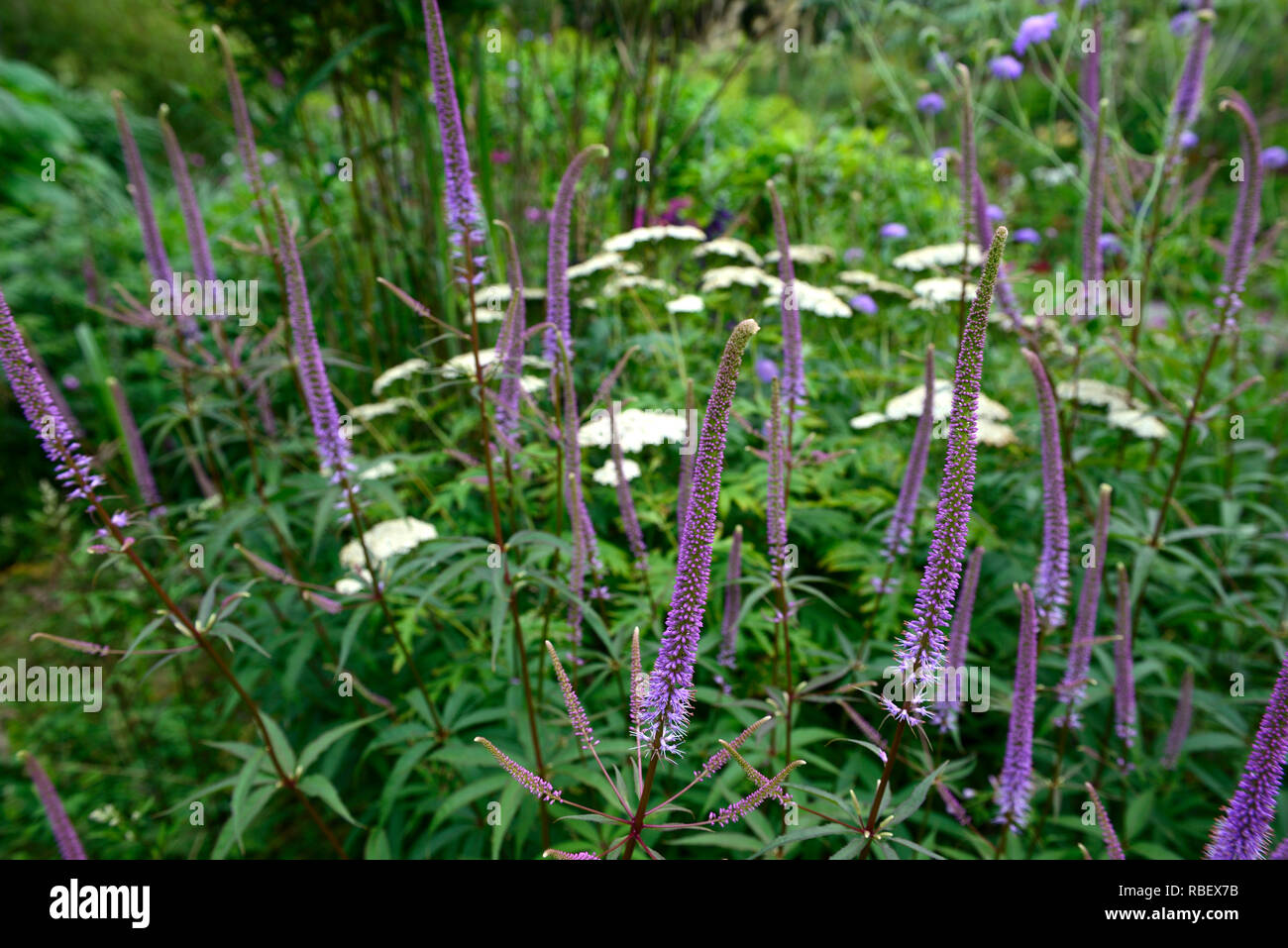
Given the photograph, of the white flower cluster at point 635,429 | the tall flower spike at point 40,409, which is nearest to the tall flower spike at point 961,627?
the white flower cluster at point 635,429

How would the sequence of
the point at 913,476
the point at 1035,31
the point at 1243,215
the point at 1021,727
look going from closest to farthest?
the point at 1021,727
the point at 913,476
the point at 1243,215
the point at 1035,31

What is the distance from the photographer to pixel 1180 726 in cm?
258

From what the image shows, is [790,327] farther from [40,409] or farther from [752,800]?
[40,409]

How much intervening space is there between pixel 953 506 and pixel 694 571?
477mm

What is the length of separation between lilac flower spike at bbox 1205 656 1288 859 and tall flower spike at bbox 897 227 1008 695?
2.10 feet

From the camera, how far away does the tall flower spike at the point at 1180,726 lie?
249 cm

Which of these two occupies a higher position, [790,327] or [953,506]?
[790,327]

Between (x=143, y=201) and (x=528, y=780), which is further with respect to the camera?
(x=143, y=201)

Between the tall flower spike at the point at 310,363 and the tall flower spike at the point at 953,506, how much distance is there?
1.85 meters

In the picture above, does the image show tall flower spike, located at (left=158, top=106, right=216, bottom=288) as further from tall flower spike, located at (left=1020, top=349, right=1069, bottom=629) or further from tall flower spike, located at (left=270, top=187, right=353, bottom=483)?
tall flower spike, located at (left=1020, top=349, right=1069, bottom=629)

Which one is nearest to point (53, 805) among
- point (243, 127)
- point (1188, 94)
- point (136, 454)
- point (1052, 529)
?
point (136, 454)

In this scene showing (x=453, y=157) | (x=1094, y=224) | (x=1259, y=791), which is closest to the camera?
(x=1259, y=791)
